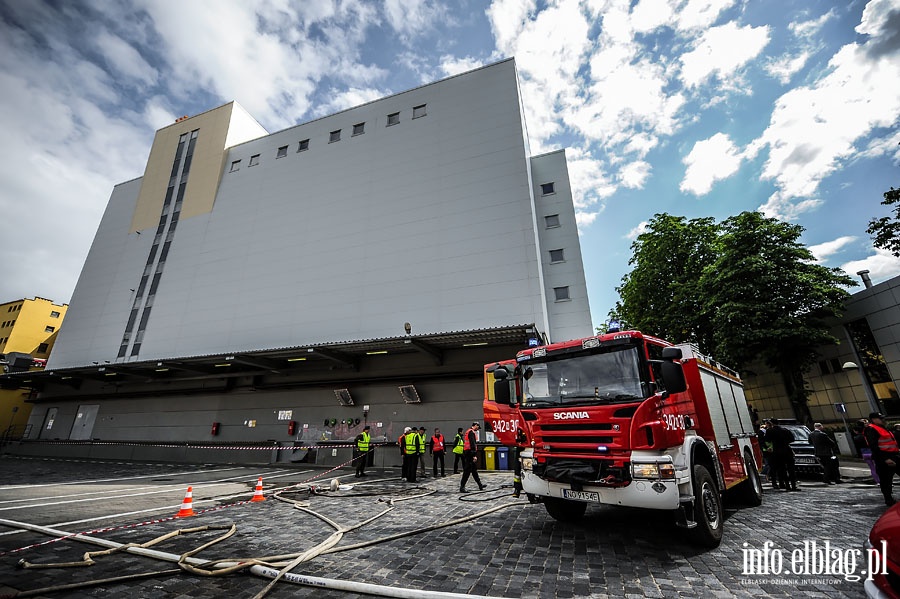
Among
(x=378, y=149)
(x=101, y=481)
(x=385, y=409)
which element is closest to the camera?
(x=101, y=481)

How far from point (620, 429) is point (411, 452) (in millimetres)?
8791

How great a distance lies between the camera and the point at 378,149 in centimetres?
2372

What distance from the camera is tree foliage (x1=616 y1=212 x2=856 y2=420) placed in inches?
700

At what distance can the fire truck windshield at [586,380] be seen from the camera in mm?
5250

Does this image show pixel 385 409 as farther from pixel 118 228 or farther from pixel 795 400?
pixel 118 228

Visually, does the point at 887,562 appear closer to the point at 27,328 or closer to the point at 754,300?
the point at 754,300

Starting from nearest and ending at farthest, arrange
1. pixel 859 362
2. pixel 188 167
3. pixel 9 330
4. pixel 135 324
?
pixel 859 362, pixel 135 324, pixel 188 167, pixel 9 330

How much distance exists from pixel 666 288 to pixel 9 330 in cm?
6669

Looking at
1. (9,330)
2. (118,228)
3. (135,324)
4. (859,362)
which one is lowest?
(859,362)

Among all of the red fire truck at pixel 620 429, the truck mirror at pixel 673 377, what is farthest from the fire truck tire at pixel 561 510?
the truck mirror at pixel 673 377

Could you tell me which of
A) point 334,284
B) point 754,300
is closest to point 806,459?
point 754,300

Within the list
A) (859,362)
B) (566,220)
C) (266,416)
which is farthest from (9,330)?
(859,362)

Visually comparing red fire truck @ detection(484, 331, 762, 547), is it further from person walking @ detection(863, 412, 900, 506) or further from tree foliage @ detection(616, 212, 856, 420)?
tree foliage @ detection(616, 212, 856, 420)

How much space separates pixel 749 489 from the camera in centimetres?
782
